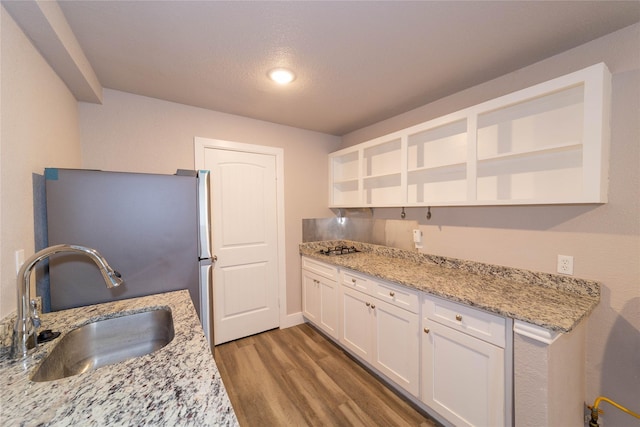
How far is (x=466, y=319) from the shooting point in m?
1.37

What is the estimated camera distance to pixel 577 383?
4.36 feet

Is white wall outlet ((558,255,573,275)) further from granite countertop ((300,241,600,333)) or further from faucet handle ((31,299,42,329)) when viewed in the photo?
faucet handle ((31,299,42,329))

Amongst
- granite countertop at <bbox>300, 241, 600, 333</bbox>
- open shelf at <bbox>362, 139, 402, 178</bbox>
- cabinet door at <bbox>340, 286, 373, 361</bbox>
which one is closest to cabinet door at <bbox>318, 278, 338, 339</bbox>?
cabinet door at <bbox>340, 286, 373, 361</bbox>

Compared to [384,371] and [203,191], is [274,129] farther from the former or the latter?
[384,371]

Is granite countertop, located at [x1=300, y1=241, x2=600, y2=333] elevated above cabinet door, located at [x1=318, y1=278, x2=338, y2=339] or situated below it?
above

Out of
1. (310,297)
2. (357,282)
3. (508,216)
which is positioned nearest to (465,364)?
(357,282)

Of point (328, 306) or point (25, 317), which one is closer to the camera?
point (25, 317)

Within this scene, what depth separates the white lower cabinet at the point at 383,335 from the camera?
1645 millimetres

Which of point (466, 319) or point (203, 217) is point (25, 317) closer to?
point (203, 217)

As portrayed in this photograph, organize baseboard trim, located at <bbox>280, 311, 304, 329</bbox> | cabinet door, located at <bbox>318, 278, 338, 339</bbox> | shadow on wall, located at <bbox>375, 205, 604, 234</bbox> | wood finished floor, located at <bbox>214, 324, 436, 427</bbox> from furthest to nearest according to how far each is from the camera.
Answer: baseboard trim, located at <bbox>280, 311, 304, 329</bbox>, cabinet door, located at <bbox>318, 278, 338, 339</bbox>, wood finished floor, located at <bbox>214, 324, 436, 427</bbox>, shadow on wall, located at <bbox>375, 205, 604, 234</bbox>

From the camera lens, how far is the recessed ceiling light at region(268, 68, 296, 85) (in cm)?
169

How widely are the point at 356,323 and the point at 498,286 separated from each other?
1099 mm

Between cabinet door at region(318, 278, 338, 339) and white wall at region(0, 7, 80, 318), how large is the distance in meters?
1.99

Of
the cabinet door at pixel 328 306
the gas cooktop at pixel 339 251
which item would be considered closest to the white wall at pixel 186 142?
the gas cooktop at pixel 339 251
